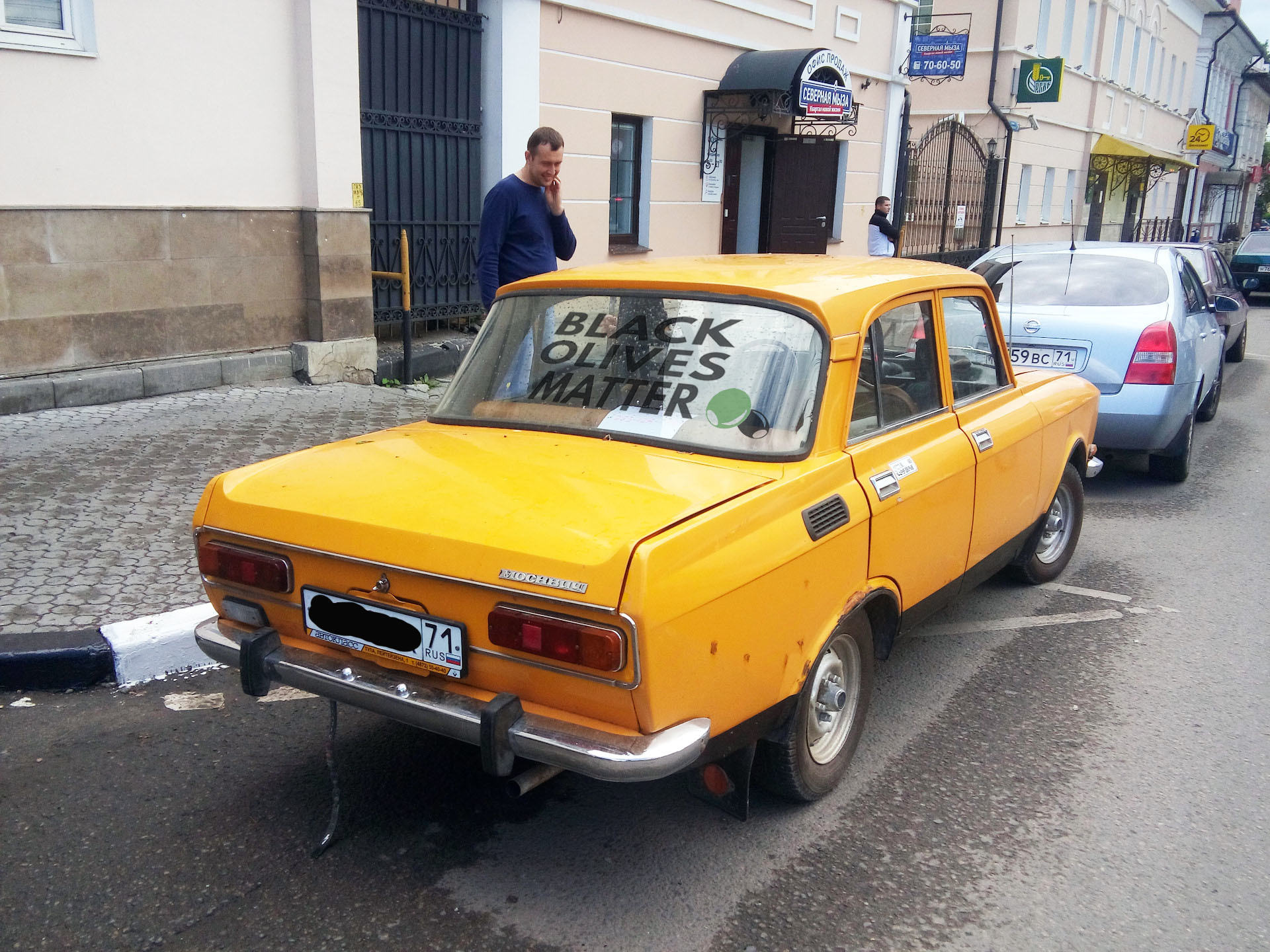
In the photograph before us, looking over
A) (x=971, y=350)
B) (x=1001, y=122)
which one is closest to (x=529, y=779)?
(x=971, y=350)

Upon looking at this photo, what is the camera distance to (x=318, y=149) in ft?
27.9

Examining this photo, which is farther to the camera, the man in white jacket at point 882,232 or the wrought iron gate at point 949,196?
the wrought iron gate at point 949,196

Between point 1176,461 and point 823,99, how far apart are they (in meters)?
7.55

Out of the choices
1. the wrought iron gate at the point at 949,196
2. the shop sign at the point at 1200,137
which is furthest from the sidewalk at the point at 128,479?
the shop sign at the point at 1200,137

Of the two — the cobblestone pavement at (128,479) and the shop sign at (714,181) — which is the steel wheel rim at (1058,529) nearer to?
the cobblestone pavement at (128,479)

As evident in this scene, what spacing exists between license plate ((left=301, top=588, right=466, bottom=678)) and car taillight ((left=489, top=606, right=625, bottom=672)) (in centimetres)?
16

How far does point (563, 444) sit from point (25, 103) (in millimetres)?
5597

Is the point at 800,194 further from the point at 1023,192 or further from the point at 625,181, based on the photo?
the point at 1023,192

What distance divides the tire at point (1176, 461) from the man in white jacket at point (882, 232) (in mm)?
7454

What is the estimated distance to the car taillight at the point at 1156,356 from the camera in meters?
6.91

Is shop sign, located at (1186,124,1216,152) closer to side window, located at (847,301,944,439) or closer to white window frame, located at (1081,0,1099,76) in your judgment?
white window frame, located at (1081,0,1099,76)

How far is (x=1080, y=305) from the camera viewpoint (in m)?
7.32

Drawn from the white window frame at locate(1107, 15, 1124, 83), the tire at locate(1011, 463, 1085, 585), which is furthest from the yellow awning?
the tire at locate(1011, 463, 1085, 585)

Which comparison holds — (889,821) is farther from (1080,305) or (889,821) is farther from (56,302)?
(56,302)
